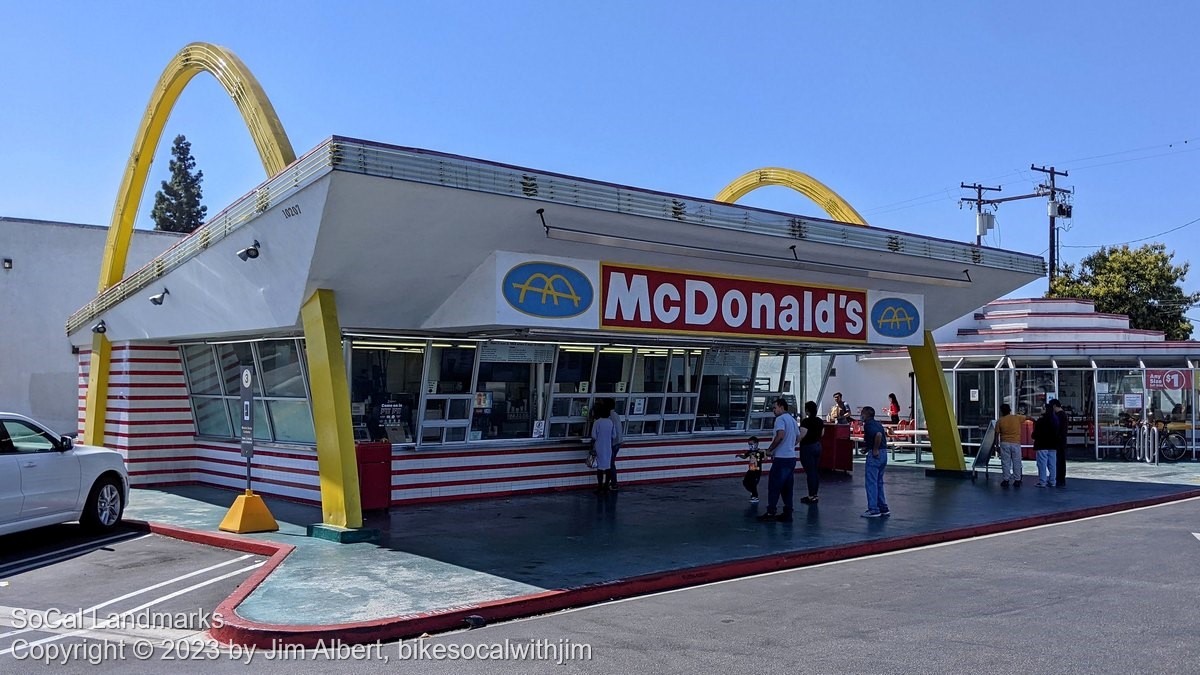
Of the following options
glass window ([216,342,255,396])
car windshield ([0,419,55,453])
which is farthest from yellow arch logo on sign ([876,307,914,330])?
car windshield ([0,419,55,453])

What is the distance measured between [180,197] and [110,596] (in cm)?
6398

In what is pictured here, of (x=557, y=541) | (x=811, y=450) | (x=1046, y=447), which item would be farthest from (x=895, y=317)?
(x=557, y=541)

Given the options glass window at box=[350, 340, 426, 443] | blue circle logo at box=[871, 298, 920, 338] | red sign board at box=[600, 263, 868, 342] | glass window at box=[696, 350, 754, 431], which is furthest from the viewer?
glass window at box=[696, 350, 754, 431]

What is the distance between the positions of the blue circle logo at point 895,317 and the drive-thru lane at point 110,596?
12340mm

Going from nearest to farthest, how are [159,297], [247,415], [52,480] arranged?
[52,480] → [247,415] → [159,297]

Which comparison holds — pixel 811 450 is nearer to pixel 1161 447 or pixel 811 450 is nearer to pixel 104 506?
pixel 104 506

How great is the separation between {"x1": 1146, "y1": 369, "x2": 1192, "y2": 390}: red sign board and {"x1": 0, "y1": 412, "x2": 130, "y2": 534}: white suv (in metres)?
24.9

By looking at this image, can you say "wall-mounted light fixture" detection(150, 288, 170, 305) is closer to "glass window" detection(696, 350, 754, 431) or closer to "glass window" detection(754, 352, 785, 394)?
"glass window" detection(696, 350, 754, 431)

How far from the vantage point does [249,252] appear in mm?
13594

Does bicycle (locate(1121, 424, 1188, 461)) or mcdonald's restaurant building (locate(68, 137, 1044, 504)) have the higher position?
mcdonald's restaurant building (locate(68, 137, 1044, 504))

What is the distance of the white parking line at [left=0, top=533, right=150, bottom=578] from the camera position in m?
11.5

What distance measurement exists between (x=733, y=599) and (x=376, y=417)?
26.5 ft

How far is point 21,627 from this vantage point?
872 centimetres

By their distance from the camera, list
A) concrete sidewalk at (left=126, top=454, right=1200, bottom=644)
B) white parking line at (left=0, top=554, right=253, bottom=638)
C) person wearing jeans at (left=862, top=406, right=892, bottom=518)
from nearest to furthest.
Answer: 1. white parking line at (left=0, top=554, right=253, bottom=638)
2. concrete sidewalk at (left=126, top=454, right=1200, bottom=644)
3. person wearing jeans at (left=862, top=406, right=892, bottom=518)
